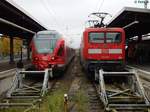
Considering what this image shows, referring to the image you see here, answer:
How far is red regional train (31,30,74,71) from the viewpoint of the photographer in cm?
2466

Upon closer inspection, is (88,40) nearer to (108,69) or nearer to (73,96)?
(108,69)

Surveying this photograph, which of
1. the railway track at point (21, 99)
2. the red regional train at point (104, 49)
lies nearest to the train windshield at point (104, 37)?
the red regional train at point (104, 49)

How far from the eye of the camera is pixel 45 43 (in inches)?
990

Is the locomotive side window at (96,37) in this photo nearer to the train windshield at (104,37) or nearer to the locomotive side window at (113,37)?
the train windshield at (104,37)

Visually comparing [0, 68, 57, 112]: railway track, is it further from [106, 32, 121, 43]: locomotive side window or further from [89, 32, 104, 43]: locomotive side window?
[106, 32, 121, 43]: locomotive side window

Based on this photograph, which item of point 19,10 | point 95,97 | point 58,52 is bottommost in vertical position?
point 95,97

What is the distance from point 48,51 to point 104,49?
3.92m

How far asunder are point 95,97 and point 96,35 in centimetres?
707

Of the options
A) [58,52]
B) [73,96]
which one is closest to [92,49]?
[58,52]

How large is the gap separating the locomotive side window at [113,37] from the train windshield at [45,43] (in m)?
3.84

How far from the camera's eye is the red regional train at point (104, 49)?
22.5m

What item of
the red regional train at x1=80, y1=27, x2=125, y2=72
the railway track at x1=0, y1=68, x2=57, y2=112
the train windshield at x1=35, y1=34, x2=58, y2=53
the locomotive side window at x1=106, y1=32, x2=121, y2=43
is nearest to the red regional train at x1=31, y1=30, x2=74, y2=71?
the train windshield at x1=35, y1=34, x2=58, y2=53

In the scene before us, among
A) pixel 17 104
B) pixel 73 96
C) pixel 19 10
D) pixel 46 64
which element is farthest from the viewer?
pixel 19 10

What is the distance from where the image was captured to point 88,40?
22891 millimetres
